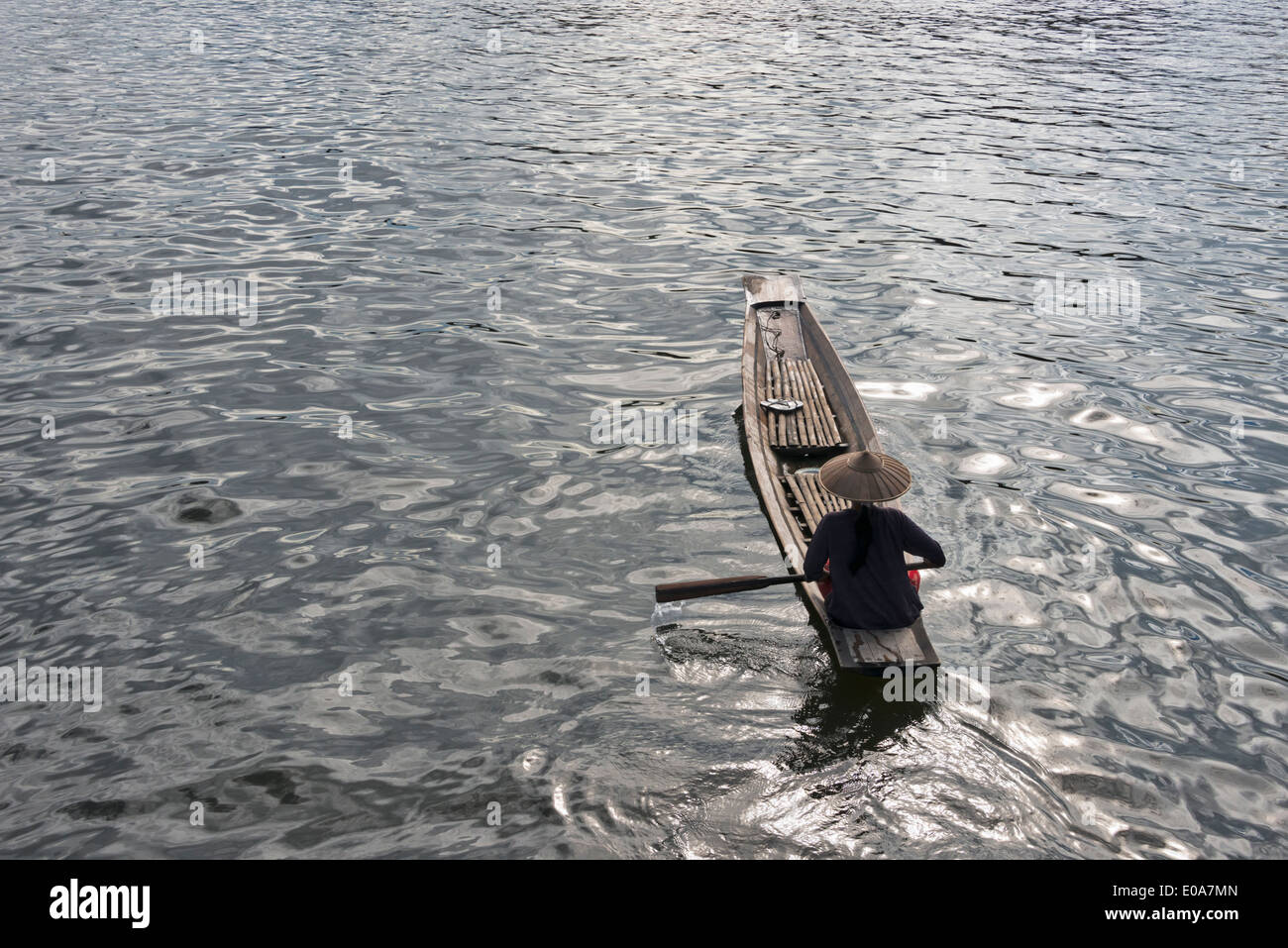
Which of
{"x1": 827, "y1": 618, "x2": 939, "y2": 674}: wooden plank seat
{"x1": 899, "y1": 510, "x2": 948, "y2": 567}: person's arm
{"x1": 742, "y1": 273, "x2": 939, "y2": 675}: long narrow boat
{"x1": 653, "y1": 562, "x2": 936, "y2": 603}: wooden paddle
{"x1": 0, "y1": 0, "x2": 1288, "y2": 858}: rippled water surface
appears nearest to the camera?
{"x1": 0, "y1": 0, "x2": 1288, "y2": 858}: rippled water surface

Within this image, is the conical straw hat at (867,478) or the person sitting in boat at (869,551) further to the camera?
the person sitting in boat at (869,551)

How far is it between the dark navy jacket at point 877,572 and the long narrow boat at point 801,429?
0.48 ft

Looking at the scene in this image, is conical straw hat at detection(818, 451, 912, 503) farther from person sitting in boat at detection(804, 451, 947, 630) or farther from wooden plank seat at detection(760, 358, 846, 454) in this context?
wooden plank seat at detection(760, 358, 846, 454)

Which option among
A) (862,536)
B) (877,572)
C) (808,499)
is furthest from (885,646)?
(808,499)

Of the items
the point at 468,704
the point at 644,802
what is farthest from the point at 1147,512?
the point at 468,704

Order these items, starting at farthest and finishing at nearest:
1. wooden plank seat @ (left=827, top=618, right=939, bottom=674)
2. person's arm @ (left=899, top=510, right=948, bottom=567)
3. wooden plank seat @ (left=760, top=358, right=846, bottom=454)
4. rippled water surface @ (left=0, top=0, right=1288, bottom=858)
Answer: wooden plank seat @ (left=760, top=358, right=846, bottom=454) → person's arm @ (left=899, top=510, right=948, bottom=567) → wooden plank seat @ (left=827, top=618, right=939, bottom=674) → rippled water surface @ (left=0, top=0, right=1288, bottom=858)

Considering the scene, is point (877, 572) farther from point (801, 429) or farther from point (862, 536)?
point (801, 429)

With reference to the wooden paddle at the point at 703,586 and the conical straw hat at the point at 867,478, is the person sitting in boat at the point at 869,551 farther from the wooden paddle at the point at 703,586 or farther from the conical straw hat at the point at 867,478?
the wooden paddle at the point at 703,586

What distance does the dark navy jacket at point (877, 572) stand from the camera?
852 centimetres

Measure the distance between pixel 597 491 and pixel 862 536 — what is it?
400 centimetres

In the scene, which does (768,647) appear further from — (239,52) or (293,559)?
(239,52)

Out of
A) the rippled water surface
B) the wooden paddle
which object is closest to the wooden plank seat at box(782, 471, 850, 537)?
the rippled water surface

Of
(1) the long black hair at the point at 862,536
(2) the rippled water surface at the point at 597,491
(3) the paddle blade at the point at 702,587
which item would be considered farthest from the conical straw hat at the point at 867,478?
(2) the rippled water surface at the point at 597,491

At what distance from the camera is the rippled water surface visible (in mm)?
7609
